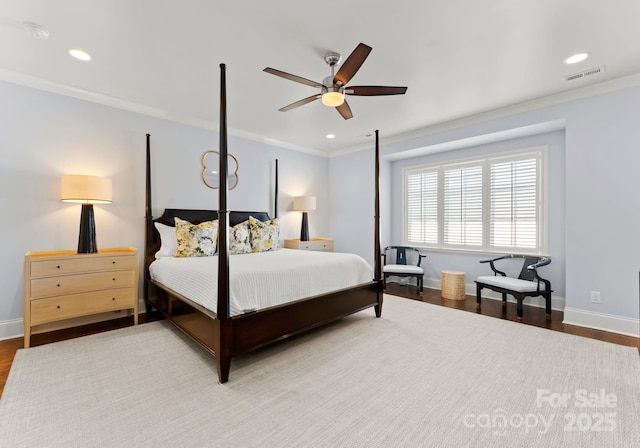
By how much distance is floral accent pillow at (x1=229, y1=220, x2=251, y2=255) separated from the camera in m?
3.92

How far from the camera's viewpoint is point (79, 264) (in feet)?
9.72

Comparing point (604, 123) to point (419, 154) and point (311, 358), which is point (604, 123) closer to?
point (419, 154)

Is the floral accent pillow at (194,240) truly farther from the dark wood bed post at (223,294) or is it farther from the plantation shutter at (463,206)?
the plantation shutter at (463,206)

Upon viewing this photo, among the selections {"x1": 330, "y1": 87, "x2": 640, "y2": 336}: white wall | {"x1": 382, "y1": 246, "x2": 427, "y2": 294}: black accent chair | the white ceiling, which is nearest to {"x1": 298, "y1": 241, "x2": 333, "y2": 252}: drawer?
{"x1": 382, "y1": 246, "x2": 427, "y2": 294}: black accent chair

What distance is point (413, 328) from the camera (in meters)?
3.17

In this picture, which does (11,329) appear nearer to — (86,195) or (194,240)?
(86,195)

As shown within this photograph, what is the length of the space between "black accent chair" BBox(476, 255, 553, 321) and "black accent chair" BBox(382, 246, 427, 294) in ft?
3.27

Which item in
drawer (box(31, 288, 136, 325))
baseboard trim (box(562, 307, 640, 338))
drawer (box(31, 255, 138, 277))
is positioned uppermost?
drawer (box(31, 255, 138, 277))

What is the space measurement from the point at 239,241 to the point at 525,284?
147 inches

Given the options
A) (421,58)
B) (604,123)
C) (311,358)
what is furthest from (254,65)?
(604,123)

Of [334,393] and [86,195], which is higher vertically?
[86,195]

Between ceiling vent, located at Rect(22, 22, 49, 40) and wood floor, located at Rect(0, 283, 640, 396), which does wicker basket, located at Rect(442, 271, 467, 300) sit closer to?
wood floor, located at Rect(0, 283, 640, 396)

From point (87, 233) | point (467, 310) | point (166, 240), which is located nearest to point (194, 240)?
point (166, 240)

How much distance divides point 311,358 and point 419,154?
165 inches
